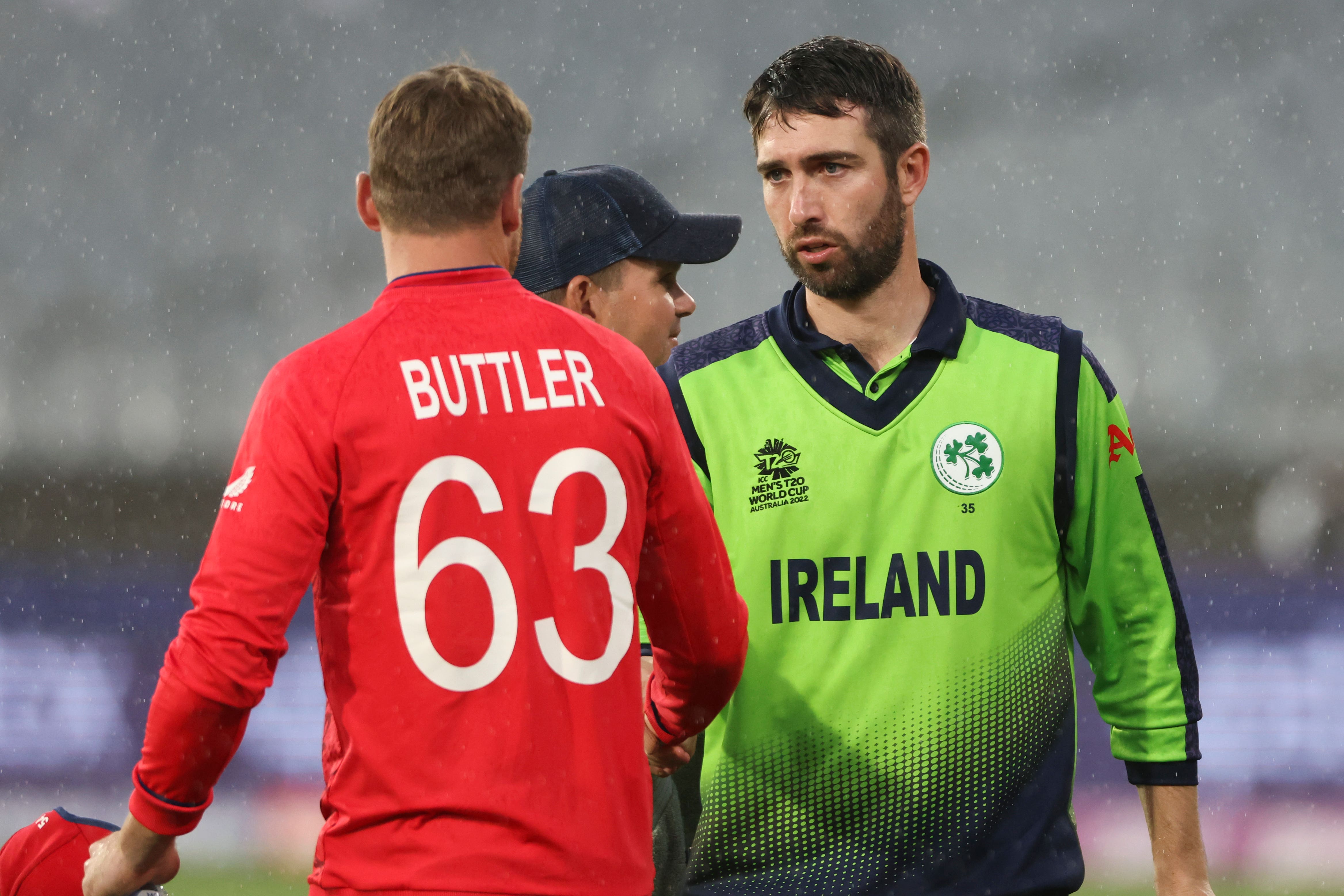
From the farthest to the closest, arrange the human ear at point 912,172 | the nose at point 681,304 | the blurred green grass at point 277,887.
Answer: the blurred green grass at point 277,887
the nose at point 681,304
the human ear at point 912,172

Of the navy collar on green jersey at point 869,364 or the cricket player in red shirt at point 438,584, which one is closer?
the cricket player in red shirt at point 438,584

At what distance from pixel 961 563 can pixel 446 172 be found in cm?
108

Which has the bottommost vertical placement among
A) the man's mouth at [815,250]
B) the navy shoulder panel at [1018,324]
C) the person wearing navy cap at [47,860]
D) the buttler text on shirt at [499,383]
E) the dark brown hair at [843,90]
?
the person wearing navy cap at [47,860]

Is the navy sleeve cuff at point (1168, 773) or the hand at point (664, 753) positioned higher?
the hand at point (664, 753)

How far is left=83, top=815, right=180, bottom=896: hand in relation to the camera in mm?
1538

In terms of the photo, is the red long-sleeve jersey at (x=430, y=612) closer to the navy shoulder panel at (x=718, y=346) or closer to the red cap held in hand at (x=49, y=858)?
the red cap held in hand at (x=49, y=858)

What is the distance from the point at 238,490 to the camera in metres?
1.45

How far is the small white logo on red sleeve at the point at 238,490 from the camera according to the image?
144cm

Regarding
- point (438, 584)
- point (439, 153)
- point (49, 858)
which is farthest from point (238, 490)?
point (49, 858)

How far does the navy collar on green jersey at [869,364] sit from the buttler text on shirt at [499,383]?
779 mm

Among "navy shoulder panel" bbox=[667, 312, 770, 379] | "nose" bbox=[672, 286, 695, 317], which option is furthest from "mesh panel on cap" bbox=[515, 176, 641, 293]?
"navy shoulder panel" bbox=[667, 312, 770, 379]

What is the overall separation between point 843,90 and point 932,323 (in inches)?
17.2

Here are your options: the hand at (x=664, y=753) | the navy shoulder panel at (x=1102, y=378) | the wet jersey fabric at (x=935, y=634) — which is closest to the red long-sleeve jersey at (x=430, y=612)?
the hand at (x=664, y=753)

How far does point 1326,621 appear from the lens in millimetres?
8008
